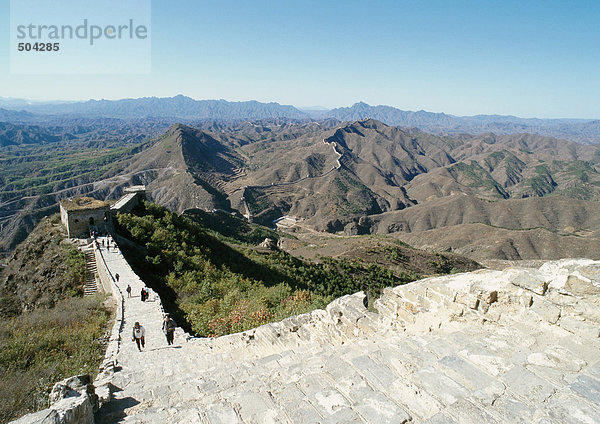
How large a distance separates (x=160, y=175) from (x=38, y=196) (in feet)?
120

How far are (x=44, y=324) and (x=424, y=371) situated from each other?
13040mm

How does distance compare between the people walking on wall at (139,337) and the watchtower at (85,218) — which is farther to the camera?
the watchtower at (85,218)

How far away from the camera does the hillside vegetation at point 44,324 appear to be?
801cm

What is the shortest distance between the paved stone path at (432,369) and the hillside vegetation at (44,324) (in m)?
1.91

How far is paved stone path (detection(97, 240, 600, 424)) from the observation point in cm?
422

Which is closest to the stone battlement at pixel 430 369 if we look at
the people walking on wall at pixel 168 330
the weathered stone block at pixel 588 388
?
the weathered stone block at pixel 588 388

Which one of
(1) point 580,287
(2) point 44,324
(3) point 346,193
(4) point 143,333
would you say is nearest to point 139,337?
(4) point 143,333

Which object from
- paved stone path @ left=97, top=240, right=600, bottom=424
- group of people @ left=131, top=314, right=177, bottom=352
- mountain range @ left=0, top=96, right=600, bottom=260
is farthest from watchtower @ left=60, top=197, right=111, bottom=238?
mountain range @ left=0, top=96, right=600, bottom=260

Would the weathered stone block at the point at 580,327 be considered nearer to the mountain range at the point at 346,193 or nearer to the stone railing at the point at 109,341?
the stone railing at the point at 109,341

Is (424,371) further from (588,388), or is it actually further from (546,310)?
(546,310)

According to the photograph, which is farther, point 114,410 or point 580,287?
point 114,410

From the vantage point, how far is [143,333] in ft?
36.7

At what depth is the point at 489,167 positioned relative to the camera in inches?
7544

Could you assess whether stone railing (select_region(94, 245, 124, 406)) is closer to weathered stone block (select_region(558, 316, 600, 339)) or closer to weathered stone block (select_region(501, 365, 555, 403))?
weathered stone block (select_region(501, 365, 555, 403))
